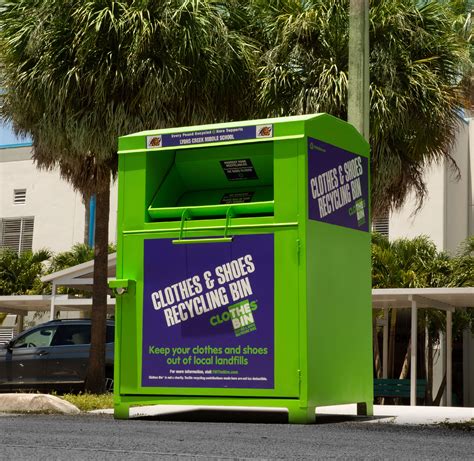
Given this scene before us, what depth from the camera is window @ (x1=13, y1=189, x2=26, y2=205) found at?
3572 cm

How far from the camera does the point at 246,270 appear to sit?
8.46 meters

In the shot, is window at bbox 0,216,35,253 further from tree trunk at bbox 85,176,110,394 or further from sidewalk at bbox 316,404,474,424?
sidewalk at bbox 316,404,474,424

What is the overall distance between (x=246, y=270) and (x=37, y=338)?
12366 millimetres

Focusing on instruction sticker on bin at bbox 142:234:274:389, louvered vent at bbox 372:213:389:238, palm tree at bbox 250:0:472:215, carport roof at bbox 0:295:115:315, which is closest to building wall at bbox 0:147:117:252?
carport roof at bbox 0:295:115:315

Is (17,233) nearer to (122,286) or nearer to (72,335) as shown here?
(72,335)

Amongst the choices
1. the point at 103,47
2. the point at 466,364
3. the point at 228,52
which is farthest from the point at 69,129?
the point at 466,364

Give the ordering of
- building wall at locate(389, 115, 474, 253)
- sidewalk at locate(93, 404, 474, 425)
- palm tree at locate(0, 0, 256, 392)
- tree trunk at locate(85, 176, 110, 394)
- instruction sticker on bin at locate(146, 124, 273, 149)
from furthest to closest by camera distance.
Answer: building wall at locate(389, 115, 474, 253) → tree trunk at locate(85, 176, 110, 394) → palm tree at locate(0, 0, 256, 392) → sidewalk at locate(93, 404, 474, 425) → instruction sticker on bin at locate(146, 124, 273, 149)

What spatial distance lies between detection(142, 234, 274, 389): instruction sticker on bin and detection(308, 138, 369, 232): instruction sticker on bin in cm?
54

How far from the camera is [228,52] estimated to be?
53.2 feet

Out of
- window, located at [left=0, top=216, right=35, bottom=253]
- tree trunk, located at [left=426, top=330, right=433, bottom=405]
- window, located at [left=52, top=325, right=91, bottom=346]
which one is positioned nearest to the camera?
window, located at [left=52, top=325, right=91, bottom=346]

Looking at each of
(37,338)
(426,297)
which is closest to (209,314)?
(37,338)

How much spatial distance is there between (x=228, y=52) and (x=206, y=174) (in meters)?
7.24

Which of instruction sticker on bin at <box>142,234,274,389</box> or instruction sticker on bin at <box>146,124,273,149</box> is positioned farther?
instruction sticker on bin at <box>146,124,273,149</box>

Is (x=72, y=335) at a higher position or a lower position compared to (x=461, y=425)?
higher
